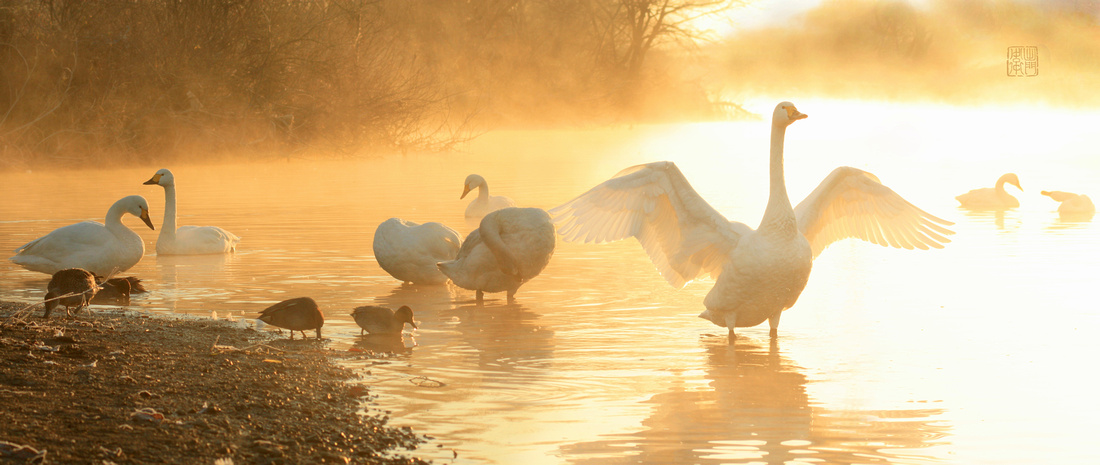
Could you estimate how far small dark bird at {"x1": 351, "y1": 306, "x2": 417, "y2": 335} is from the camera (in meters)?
6.84

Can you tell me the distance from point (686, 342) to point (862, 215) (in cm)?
193

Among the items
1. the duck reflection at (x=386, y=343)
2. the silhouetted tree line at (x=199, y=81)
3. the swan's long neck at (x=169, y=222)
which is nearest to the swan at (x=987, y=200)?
the swan's long neck at (x=169, y=222)

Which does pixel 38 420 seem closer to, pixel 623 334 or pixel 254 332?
pixel 254 332

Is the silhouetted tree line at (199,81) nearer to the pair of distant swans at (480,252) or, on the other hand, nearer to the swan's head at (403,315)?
the pair of distant swans at (480,252)

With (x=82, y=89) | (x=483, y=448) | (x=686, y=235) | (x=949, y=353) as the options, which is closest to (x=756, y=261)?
(x=686, y=235)

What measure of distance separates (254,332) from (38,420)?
2.84 metres

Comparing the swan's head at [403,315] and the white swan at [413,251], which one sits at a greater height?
the white swan at [413,251]

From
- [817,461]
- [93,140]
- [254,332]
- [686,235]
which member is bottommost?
[817,461]

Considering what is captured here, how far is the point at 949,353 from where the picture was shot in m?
6.59

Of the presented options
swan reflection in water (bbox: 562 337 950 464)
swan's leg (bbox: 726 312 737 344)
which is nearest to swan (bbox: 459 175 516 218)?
swan's leg (bbox: 726 312 737 344)

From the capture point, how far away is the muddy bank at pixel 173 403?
4082mm

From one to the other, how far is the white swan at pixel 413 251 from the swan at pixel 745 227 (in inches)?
73.4

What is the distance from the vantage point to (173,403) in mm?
4734

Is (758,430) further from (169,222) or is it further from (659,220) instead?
(169,222)
